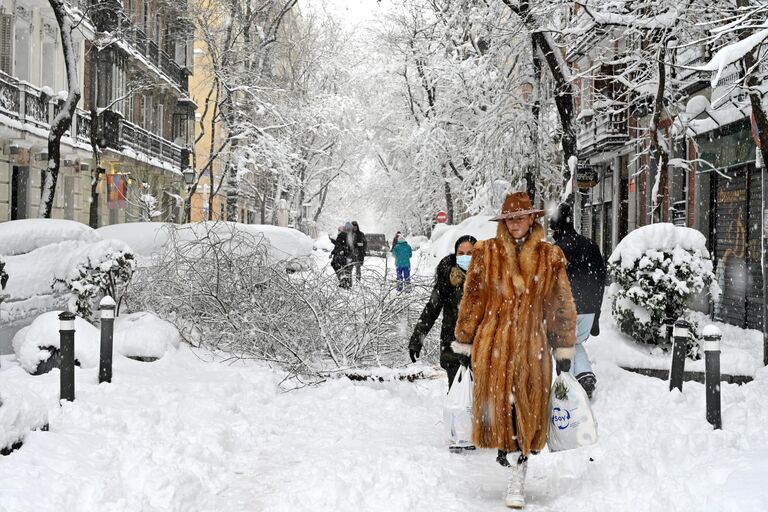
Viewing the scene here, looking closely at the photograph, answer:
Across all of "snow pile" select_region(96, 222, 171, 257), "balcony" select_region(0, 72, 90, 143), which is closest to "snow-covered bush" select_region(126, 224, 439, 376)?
"snow pile" select_region(96, 222, 171, 257)

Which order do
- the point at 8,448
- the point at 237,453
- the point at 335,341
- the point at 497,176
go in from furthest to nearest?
the point at 497,176 < the point at 335,341 < the point at 237,453 < the point at 8,448

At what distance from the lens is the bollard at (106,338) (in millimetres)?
8127

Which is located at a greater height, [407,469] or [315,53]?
[315,53]

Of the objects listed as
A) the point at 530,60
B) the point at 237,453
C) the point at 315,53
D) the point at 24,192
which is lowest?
the point at 237,453

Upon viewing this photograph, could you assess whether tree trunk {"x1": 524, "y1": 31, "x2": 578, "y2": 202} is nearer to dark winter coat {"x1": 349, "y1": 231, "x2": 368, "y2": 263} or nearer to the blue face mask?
dark winter coat {"x1": 349, "y1": 231, "x2": 368, "y2": 263}

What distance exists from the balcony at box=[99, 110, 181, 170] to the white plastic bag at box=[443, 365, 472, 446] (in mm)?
24416

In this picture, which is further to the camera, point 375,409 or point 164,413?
point 375,409

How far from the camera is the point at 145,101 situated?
36281 millimetres

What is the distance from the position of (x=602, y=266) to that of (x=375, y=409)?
101 inches

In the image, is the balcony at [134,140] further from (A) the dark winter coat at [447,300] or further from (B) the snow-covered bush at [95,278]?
(A) the dark winter coat at [447,300]

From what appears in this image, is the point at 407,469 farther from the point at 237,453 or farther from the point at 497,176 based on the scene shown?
the point at 497,176

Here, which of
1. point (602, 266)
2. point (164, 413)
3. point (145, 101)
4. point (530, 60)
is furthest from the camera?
point (145, 101)

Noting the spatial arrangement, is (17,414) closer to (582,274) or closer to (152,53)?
(582,274)

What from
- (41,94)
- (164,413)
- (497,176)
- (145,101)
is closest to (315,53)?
(145,101)
